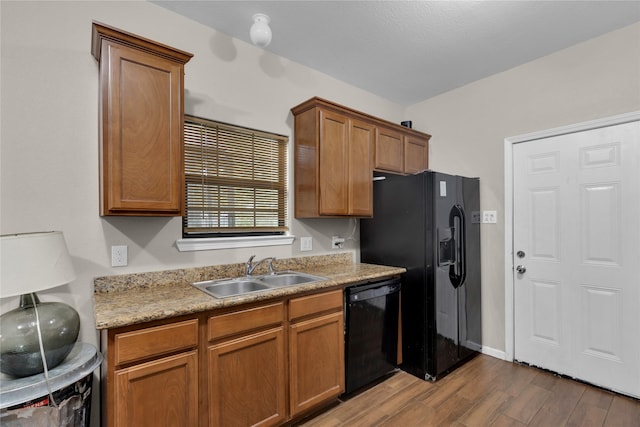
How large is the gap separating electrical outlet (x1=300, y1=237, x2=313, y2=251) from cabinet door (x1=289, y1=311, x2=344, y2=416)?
0.79 metres

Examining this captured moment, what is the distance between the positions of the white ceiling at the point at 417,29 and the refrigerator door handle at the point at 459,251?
1376mm

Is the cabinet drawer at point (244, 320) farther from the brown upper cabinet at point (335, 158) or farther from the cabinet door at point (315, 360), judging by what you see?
the brown upper cabinet at point (335, 158)

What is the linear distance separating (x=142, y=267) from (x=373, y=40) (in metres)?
2.42

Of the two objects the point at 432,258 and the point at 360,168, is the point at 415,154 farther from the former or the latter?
the point at 432,258

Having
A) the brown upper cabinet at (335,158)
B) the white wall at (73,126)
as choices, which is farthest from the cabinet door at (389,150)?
the white wall at (73,126)

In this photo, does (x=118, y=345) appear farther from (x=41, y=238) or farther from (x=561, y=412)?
(x=561, y=412)

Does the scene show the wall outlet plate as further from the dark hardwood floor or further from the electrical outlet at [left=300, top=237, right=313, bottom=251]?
the dark hardwood floor

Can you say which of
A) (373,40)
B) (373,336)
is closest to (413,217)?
(373,336)

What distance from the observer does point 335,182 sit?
2693 millimetres

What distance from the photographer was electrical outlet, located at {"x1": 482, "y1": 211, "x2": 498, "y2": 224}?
10.1 ft

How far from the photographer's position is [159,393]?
1493 mm

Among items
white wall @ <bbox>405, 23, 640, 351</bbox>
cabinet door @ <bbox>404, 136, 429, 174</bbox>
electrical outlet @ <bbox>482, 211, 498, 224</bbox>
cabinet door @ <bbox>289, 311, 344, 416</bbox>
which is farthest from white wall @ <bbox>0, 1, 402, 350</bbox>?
electrical outlet @ <bbox>482, 211, 498, 224</bbox>

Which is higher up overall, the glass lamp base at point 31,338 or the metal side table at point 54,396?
the glass lamp base at point 31,338

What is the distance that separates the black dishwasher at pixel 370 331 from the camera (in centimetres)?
232
